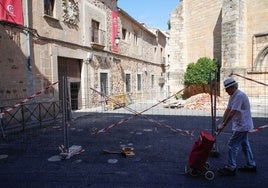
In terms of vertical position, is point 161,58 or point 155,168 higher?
point 161,58

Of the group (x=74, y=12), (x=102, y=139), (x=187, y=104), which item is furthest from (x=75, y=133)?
(x=187, y=104)

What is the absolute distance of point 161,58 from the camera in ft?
101

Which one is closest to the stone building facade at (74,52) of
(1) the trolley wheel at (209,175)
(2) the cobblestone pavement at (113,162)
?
(2) the cobblestone pavement at (113,162)

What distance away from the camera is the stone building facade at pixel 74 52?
9.74 metres

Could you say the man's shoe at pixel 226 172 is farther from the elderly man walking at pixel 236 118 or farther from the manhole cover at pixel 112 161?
the manhole cover at pixel 112 161

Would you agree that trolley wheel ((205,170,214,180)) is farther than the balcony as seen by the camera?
No

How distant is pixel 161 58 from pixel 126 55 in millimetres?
11037

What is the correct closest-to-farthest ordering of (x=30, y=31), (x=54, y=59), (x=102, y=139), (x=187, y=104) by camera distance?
(x=102, y=139) < (x=30, y=31) < (x=54, y=59) < (x=187, y=104)

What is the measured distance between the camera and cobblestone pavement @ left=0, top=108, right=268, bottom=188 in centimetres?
403

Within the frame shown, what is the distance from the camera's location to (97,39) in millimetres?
16234

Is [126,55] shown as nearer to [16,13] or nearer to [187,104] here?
[187,104]

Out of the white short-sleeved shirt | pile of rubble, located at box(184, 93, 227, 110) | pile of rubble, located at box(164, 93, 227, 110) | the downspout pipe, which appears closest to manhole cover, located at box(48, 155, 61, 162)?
the white short-sleeved shirt

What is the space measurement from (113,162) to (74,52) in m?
9.68

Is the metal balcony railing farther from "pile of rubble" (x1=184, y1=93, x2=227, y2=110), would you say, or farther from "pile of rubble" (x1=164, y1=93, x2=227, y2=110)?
"pile of rubble" (x1=184, y1=93, x2=227, y2=110)
